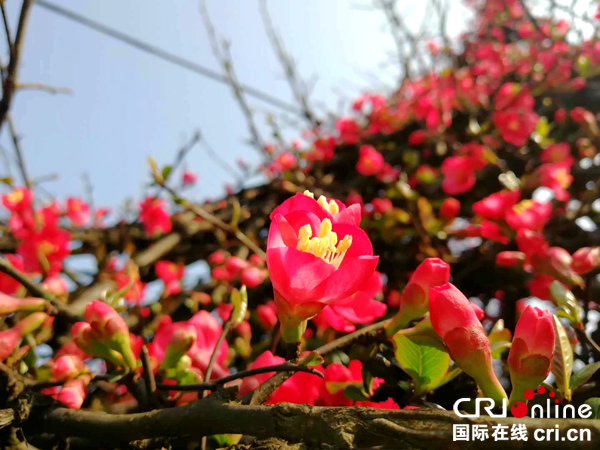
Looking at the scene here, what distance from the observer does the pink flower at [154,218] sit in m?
1.38

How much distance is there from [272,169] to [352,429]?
68.3 inches

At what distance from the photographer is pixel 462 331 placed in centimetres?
36

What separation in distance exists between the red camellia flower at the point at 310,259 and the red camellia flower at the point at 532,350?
0.44 ft

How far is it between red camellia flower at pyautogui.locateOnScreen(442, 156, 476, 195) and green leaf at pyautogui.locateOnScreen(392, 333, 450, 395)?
1.14 m

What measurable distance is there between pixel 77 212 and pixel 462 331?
1.69m

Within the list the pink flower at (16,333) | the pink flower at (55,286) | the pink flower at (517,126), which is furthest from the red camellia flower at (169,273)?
the pink flower at (517,126)

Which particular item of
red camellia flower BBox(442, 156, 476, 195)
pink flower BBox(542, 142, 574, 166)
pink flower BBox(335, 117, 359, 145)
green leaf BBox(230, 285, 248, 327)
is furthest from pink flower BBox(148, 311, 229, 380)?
pink flower BBox(335, 117, 359, 145)

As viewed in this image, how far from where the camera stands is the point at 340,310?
541mm

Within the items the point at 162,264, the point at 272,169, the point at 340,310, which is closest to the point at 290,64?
the point at 272,169

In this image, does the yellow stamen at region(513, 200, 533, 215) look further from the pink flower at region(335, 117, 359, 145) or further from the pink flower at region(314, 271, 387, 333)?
the pink flower at region(335, 117, 359, 145)

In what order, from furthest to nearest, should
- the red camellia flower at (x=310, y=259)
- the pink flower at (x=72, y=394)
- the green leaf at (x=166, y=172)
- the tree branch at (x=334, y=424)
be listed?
the green leaf at (x=166, y=172) → the pink flower at (x=72, y=394) → the red camellia flower at (x=310, y=259) → the tree branch at (x=334, y=424)

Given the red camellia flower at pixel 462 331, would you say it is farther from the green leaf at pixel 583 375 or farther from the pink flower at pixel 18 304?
the pink flower at pixel 18 304

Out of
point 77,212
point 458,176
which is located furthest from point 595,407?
point 77,212

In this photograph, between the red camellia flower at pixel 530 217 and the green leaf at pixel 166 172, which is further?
the red camellia flower at pixel 530 217
